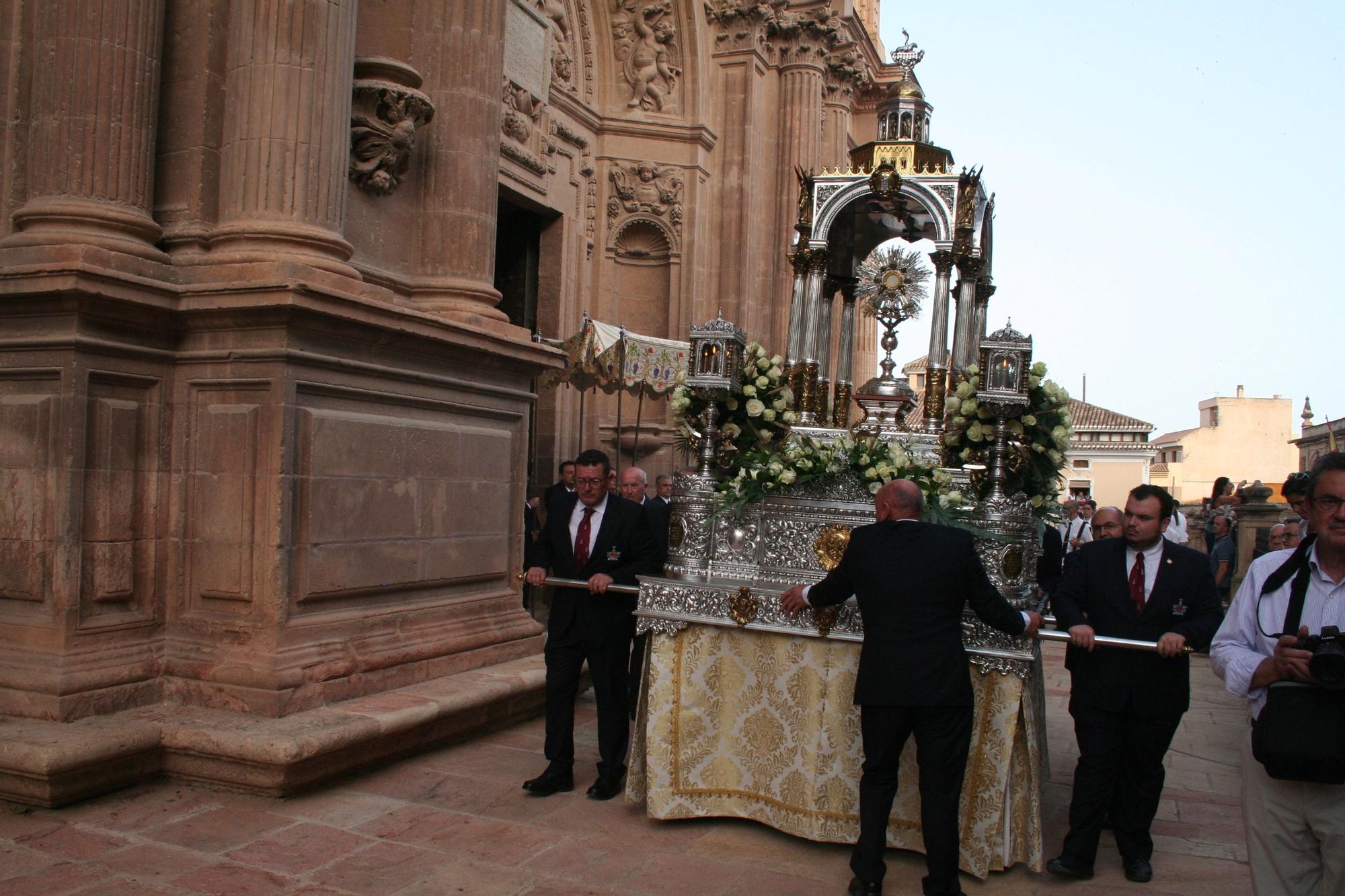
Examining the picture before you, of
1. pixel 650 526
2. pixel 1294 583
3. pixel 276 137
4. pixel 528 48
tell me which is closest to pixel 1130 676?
pixel 1294 583

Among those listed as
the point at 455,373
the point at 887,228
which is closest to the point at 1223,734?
the point at 887,228

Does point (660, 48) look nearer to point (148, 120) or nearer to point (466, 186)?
point (466, 186)

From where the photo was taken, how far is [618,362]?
42.5 ft

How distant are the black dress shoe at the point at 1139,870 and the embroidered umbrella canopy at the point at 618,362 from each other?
7833 millimetres

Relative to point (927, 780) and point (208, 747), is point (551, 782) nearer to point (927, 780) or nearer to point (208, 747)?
point (208, 747)

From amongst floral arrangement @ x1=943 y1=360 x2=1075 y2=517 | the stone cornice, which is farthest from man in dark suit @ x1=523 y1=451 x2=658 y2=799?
the stone cornice

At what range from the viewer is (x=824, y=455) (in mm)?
6387

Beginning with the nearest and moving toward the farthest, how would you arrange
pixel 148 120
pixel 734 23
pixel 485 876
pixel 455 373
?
pixel 485 876
pixel 148 120
pixel 455 373
pixel 734 23

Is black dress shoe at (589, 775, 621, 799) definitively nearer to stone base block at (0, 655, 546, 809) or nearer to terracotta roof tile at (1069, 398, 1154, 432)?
stone base block at (0, 655, 546, 809)

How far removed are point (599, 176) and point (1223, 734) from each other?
10.1 m

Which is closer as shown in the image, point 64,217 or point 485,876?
point 485,876

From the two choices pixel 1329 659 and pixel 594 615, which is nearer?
pixel 1329 659

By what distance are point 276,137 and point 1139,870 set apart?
6.18m

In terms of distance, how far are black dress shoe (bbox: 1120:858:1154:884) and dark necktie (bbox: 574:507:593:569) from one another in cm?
320
